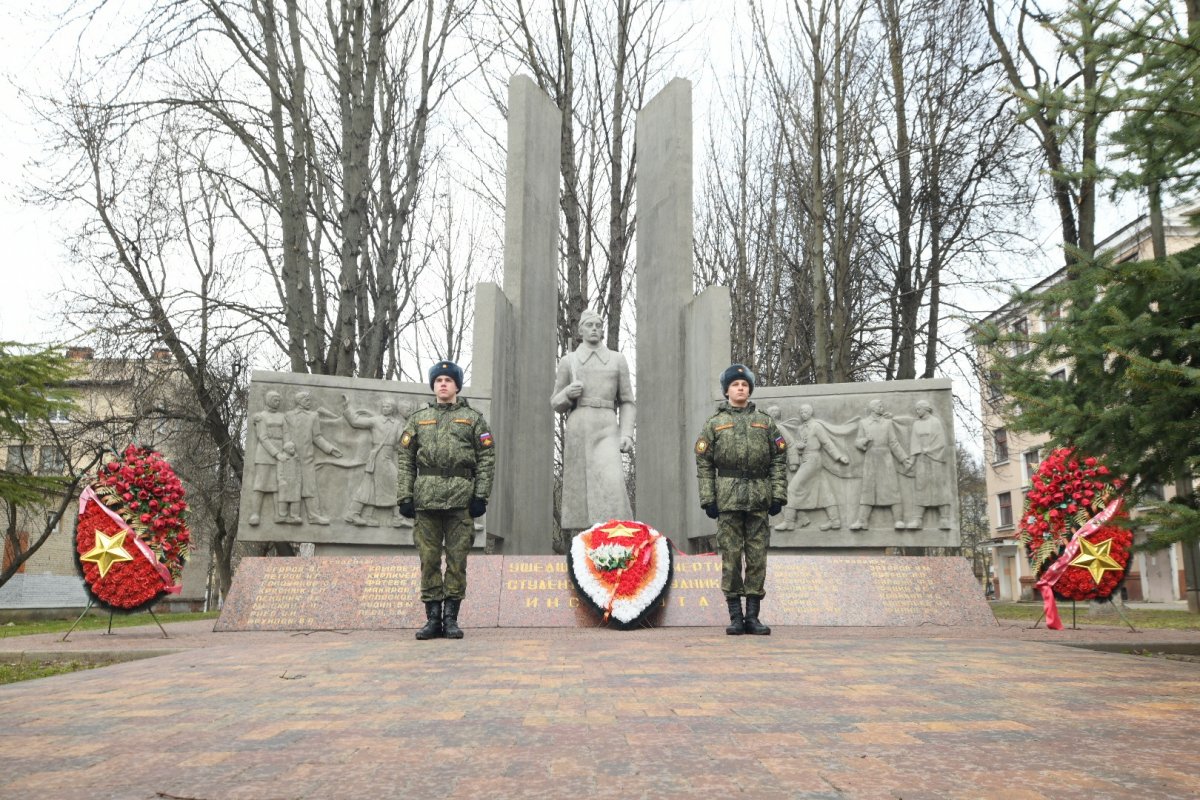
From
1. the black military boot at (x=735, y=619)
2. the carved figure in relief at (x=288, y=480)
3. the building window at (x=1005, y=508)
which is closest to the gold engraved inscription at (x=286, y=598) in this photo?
the carved figure in relief at (x=288, y=480)

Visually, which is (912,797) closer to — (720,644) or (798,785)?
(798,785)

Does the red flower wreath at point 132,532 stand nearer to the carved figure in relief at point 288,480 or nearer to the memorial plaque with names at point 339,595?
the memorial plaque with names at point 339,595

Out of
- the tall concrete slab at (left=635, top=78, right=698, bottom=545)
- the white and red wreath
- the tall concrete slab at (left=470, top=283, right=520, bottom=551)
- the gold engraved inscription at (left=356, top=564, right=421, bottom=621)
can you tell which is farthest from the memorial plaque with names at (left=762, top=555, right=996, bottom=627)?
the tall concrete slab at (left=470, top=283, right=520, bottom=551)

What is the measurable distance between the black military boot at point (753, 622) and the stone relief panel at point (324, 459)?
515 centimetres

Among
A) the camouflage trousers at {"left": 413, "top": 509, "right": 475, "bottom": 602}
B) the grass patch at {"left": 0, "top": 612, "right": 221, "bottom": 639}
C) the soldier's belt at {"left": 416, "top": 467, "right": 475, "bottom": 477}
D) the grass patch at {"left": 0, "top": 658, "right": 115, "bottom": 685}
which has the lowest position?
the grass patch at {"left": 0, "top": 612, "right": 221, "bottom": 639}

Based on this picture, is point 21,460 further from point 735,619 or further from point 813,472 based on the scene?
point 735,619

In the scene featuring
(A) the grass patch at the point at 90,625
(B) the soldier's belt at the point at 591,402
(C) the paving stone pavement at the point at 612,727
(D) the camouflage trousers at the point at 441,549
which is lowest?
(A) the grass patch at the point at 90,625

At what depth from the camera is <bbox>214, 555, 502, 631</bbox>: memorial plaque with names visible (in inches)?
339

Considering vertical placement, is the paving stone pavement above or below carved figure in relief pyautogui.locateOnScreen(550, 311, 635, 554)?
below

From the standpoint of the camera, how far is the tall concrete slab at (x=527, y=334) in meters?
13.2

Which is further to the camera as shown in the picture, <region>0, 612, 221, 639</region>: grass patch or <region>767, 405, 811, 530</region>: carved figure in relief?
<region>767, 405, 811, 530</region>: carved figure in relief

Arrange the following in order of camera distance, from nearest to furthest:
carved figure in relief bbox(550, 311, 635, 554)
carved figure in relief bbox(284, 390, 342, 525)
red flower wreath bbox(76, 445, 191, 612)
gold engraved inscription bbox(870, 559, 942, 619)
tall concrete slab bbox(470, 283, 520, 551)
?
red flower wreath bbox(76, 445, 191, 612) → gold engraved inscription bbox(870, 559, 942, 619) → carved figure in relief bbox(550, 311, 635, 554) → carved figure in relief bbox(284, 390, 342, 525) → tall concrete slab bbox(470, 283, 520, 551)

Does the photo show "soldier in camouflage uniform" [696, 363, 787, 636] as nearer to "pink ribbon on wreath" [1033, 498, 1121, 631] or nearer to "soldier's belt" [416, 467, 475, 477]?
"soldier's belt" [416, 467, 475, 477]

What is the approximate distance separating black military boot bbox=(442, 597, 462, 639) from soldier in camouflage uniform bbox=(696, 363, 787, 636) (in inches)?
85.0
